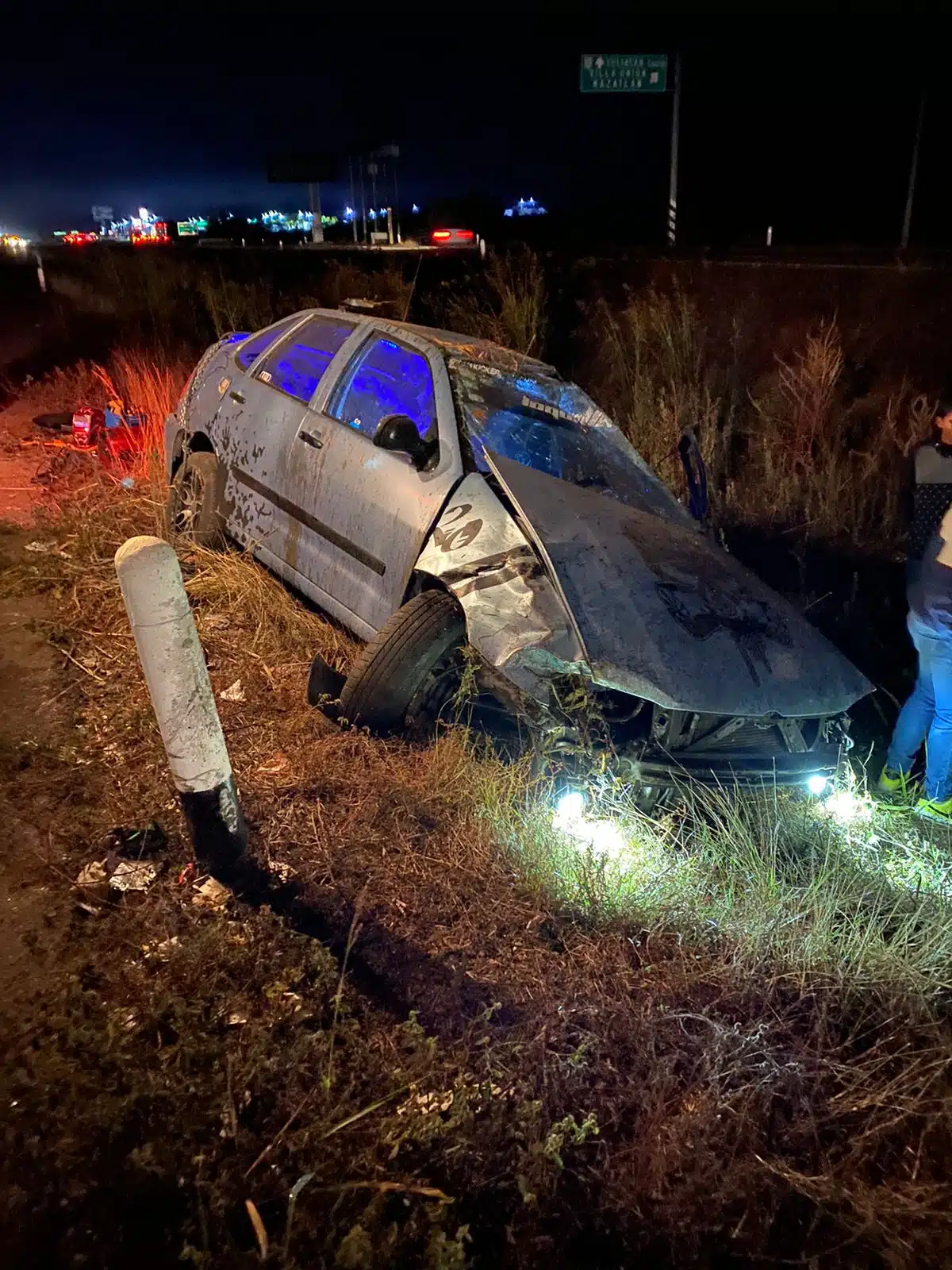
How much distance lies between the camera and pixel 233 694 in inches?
167

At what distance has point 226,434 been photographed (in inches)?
208

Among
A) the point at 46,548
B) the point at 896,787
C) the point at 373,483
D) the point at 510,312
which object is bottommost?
the point at 896,787

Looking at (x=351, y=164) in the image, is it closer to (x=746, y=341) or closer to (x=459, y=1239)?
(x=746, y=341)

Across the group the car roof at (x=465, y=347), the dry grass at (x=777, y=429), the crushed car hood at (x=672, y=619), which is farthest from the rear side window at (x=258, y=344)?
the dry grass at (x=777, y=429)

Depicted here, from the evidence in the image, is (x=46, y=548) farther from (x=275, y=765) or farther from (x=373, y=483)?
(x=275, y=765)

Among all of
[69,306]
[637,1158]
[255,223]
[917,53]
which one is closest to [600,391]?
[637,1158]

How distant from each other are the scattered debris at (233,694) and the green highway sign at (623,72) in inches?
921

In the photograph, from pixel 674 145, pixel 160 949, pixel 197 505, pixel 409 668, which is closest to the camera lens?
pixel 160 949

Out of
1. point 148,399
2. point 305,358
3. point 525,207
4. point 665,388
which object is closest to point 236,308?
point 148,399

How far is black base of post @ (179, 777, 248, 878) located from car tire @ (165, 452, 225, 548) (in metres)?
2.70

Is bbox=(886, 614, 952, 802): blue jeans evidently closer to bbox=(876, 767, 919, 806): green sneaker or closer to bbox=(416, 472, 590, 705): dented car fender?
bbox=(876, 767, 919, 806): green sneaker

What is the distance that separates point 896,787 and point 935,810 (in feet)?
0.81

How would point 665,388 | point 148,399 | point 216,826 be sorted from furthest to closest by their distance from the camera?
point 148,399 < point 665,388 < point 216,826

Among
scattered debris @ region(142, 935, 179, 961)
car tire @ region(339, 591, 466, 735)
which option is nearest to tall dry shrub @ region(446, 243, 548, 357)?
car tire @ region(339, 591, 466, 735)
